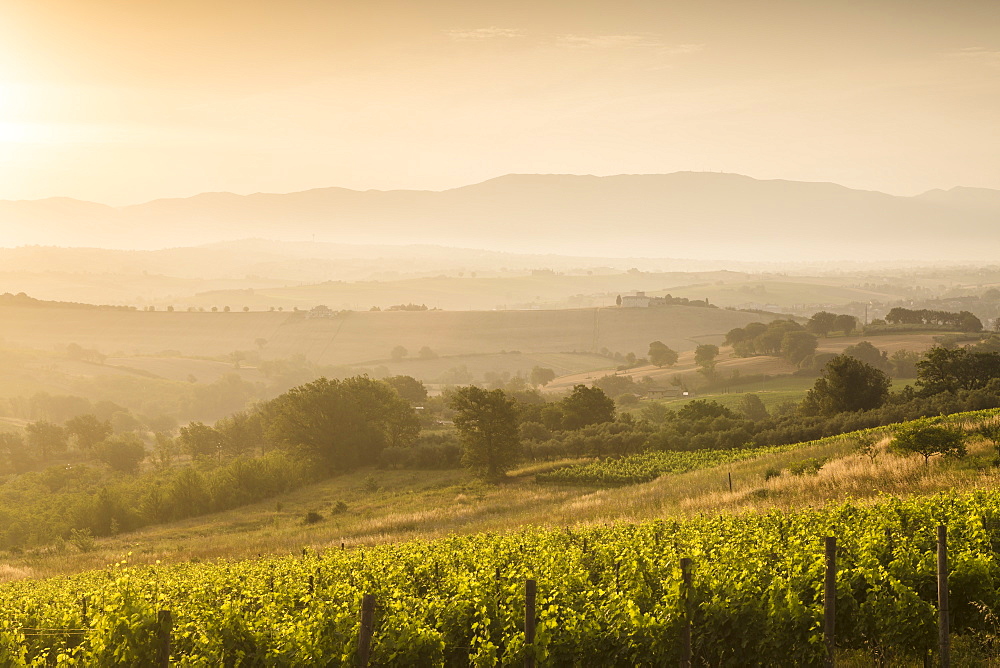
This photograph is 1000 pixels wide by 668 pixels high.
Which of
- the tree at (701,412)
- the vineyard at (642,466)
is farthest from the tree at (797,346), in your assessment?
the vineyard at (642,466)

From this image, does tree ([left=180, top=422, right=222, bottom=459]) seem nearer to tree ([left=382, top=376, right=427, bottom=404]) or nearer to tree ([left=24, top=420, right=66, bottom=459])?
tree ([left=24, top=420, right=66, bottom=459])

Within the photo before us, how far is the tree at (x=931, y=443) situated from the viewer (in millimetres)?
38125

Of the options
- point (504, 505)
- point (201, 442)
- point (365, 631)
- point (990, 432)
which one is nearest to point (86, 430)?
point (201, 442)

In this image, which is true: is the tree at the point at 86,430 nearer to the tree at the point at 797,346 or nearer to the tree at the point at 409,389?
the tree at the point at 409,389

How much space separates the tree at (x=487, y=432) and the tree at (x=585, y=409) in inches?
940

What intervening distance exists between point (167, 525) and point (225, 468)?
1208 centimetres

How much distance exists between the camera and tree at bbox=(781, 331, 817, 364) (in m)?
169

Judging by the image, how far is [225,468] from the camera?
84438 mm

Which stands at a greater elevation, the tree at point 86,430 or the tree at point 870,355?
the tree at point 870,355

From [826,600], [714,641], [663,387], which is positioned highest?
[826,600]

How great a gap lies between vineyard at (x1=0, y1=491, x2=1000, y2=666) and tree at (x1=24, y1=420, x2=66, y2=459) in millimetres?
132376

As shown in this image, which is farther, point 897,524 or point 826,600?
point 897,524

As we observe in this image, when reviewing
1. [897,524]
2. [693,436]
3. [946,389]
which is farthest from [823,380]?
[897,524]

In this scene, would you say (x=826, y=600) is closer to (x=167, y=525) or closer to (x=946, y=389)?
(x=167, y=525)
